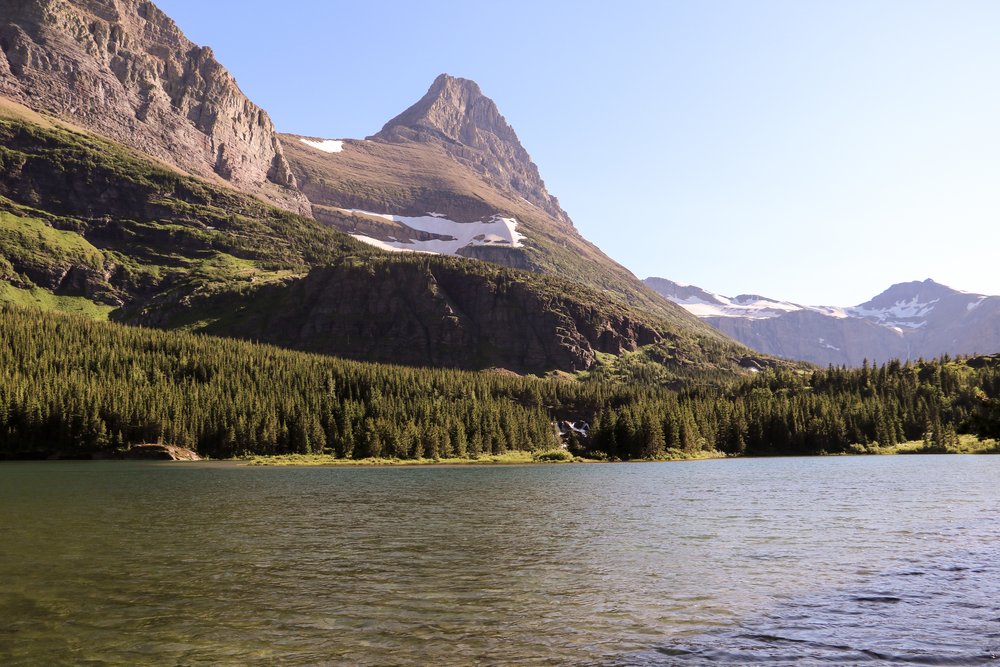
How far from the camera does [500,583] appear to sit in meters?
32.9

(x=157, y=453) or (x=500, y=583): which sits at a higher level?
(x=500, y=583)

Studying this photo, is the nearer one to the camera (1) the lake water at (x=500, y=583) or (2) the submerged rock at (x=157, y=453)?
(1) the lake water at (x=500, y=583)

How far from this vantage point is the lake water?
23.0m

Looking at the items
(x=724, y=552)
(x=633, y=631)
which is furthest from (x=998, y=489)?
(x=633, y=631)

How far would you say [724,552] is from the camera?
41562mm

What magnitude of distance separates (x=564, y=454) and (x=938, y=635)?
6499 inches

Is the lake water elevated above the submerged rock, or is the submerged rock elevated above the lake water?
the lake water

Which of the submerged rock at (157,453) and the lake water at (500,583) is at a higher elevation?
the lake water at (500,583)

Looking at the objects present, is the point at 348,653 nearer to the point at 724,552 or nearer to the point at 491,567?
the point at 491,567

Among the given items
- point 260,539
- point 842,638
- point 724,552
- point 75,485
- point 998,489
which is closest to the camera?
point 842,638

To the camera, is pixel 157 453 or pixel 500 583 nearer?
pixel 500 583

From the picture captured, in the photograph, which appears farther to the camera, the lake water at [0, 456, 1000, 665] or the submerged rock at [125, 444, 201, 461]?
the submerged rock at [125, 444, 201, 461]

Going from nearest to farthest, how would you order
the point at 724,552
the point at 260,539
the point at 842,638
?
the point at 842,638 < the point at 724,552 < the point at 260,539

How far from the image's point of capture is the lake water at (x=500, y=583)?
75.3ft
